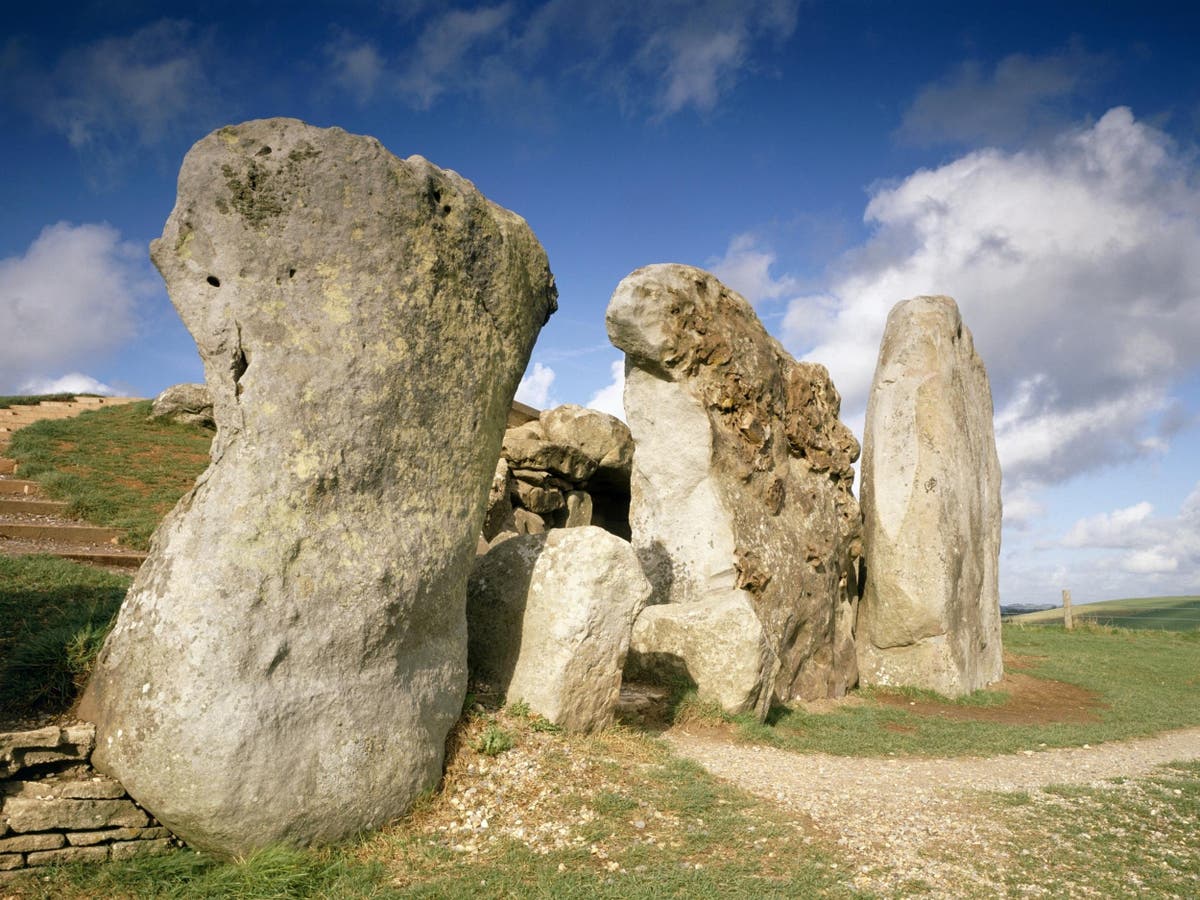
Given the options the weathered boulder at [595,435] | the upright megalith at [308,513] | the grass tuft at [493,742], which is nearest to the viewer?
the upright megalith at [308,513]

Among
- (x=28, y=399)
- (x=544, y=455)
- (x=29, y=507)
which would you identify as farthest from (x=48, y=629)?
(x=28, y=399)

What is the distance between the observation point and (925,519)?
12.2 meters

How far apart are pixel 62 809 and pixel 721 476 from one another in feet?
24.0

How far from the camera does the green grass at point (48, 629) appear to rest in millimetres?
5180

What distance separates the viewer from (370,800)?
4.93 m

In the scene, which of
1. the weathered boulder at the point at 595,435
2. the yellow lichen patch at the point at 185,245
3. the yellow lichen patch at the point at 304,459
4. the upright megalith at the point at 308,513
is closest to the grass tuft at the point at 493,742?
the upright megalith at the point at 308,513

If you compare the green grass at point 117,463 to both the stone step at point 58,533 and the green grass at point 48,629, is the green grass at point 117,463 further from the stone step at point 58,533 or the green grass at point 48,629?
the green grass at point 48,629

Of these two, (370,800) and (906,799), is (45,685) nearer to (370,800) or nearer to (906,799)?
(370,800)

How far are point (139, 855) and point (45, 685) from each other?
1325 millimetres

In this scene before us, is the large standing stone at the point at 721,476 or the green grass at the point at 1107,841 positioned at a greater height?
the large standing stone at the point at 721,476

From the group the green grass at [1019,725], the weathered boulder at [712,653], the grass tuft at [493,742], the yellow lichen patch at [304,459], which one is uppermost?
the yellow lichen patch at [304,459]

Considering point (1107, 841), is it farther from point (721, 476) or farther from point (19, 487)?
point (19, 487)

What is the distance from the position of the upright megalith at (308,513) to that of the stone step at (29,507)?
337 inches

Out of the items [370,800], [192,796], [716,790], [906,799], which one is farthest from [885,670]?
[192,796]
